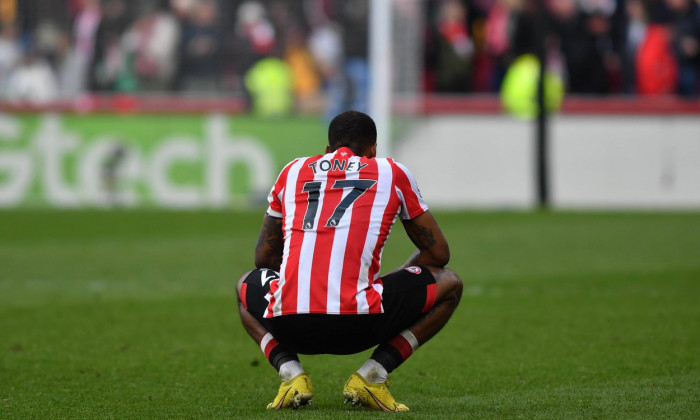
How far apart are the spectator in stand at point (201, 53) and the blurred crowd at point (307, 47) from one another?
2 centimetres

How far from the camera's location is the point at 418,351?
321 inches

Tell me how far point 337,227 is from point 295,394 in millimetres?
796

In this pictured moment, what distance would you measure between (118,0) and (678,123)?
11.3 m

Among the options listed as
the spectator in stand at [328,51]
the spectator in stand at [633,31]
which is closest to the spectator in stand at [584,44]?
the spectator in stand at [633,31]

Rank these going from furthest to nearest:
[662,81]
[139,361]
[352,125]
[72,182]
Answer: [662,81] → [72,182] → [139,361] → [352,125]

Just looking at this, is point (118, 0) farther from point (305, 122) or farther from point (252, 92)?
point (305, 122)

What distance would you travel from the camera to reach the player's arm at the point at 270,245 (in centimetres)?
602

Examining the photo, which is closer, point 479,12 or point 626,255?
point 626,255

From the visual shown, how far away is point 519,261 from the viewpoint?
14023 millimetres

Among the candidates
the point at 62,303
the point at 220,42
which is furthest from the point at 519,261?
the point at 220,42

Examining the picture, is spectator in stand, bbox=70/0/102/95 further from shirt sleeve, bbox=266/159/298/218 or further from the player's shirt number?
the player's shirt number

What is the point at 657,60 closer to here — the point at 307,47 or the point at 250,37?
the point at 307,47

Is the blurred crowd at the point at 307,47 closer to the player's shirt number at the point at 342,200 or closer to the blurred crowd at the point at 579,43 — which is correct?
the blurred crowd at the point at 579,43

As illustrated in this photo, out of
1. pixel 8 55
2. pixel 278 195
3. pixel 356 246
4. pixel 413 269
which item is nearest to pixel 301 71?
pixel 8 55
